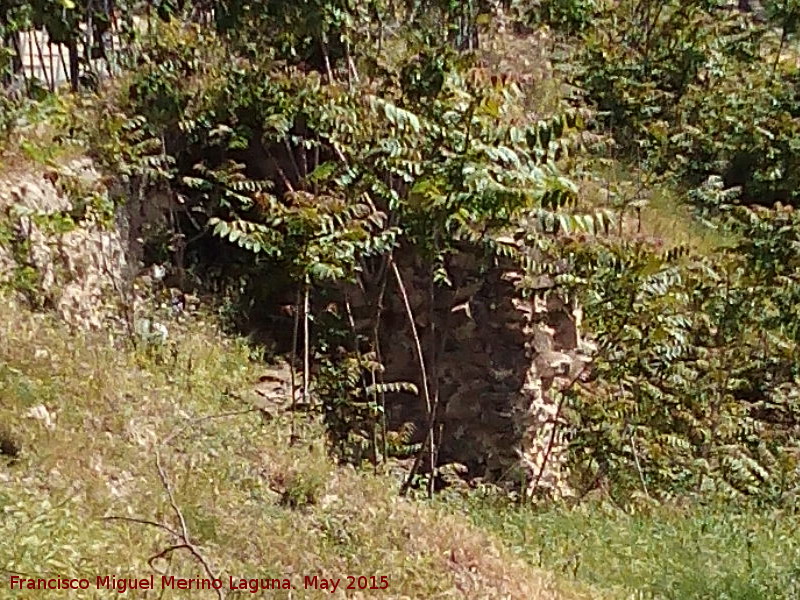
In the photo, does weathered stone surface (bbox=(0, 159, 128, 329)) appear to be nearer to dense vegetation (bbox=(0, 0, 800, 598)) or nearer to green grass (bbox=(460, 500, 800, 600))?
dense vegetation (bbox=(0, 0, 800, 598))

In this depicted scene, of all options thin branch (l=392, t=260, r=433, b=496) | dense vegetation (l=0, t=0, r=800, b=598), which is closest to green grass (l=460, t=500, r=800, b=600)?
dense vegetation (l=0, t=0, r=800, b=598)

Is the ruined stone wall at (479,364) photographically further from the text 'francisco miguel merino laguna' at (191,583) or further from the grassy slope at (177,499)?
the text 'francisco miguel merino laguna' at (191,583)

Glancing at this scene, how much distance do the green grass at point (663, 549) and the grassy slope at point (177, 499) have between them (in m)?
0.42

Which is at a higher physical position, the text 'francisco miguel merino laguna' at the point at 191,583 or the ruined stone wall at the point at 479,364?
the text 'francisco miguel merino laguna' at the point at 191,583

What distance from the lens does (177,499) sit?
3.69 metres

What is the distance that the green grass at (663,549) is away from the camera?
166 inches

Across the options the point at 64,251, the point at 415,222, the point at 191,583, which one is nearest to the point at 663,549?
the point at 415,222

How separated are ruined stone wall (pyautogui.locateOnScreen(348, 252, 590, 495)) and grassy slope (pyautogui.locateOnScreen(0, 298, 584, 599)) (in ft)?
5.61

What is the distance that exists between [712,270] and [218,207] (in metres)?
3.27

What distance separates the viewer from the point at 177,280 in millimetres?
6227

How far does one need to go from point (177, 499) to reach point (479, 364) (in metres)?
3.13

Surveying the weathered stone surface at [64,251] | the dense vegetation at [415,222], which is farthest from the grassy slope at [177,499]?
the dense vegetation at [415,222]

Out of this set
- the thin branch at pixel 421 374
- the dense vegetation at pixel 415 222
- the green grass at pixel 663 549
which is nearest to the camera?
the green grass at pixel 663 549

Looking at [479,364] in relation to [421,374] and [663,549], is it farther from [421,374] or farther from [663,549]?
[663,549]
